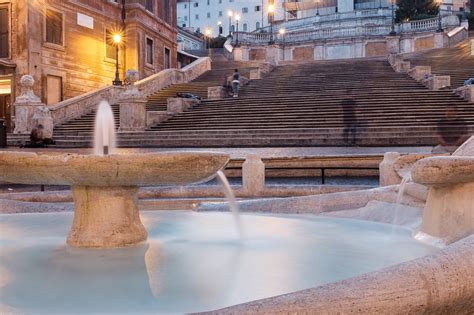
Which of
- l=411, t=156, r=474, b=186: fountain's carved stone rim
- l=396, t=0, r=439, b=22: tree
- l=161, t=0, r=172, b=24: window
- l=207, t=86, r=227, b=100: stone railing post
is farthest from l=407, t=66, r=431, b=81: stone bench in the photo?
l=396, t=0, r=439, b=22: tree

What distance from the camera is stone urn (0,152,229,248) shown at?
435 centimetres

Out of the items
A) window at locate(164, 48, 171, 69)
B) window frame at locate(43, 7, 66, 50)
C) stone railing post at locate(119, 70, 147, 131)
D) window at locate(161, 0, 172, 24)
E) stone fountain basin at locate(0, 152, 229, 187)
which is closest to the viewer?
stone fountain basin at locate(0, 152, 229, 187)

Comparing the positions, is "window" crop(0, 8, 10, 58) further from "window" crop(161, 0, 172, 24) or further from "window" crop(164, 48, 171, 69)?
"window" crop(161, 0, 172, 24)

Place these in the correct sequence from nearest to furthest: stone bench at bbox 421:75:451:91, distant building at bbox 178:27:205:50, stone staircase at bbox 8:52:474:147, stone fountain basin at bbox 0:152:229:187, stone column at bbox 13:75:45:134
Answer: stone fountain basin at bbox 0:152:229:187 < stone staircase at bbox 8:52:474:147 < stone column at bbox 13:75:45:134 < stone bench at bbox 421:75:451:91 < distant building at bbox 178:27:205:50

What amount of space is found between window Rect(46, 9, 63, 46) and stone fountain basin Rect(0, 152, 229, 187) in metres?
26.0

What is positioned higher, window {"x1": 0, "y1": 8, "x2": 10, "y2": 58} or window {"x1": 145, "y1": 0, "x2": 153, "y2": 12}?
window {"x1": 145, "y1": 0, "x2": 153, "y2": 12}

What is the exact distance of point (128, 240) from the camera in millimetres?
5008

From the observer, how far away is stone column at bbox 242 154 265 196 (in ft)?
29.7

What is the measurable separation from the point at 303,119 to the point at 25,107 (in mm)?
10581

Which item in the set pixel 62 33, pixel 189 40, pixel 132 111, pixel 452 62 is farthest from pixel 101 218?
pixel 189 40

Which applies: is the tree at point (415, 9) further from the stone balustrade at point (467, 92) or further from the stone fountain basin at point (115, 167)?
the stone fountain basin at point (115, 167)

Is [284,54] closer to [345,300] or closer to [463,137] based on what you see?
[463,137]

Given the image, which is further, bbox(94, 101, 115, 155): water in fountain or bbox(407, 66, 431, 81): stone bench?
bbox(407, 66, 431, 81): stone bench

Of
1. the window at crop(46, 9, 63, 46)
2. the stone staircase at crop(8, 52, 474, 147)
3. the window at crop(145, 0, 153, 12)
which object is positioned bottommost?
the stone staircase at crop(8, 52, 474, 147)
